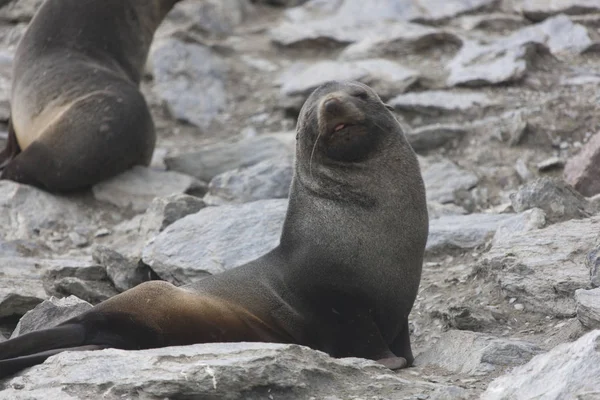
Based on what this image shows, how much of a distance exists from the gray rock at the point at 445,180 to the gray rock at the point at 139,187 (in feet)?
6.69

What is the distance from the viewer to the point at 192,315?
4.84 m

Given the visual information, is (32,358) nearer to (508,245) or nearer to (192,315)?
(192,315)

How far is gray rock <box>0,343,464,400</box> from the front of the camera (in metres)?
3.90

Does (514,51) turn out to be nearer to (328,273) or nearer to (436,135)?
(436,135)

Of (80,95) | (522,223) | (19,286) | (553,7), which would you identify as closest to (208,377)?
(19,286)

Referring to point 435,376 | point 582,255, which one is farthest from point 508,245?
point 435,376

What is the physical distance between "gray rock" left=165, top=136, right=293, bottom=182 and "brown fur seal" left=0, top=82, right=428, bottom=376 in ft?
12.7

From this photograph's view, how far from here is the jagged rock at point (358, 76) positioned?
10398mm

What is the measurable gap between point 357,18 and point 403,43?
4.59 ft

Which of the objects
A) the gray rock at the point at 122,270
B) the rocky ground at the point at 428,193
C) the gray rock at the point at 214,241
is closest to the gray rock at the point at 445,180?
the rocky ground at the point at 428,193

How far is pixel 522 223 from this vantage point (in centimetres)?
650

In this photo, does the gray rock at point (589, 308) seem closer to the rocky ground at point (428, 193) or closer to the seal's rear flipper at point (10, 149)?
the rocky ground at point (428, 193)

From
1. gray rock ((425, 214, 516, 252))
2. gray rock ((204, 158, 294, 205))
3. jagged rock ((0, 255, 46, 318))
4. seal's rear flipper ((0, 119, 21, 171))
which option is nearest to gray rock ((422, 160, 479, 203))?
gray rock ((204, 158, 294, 205))

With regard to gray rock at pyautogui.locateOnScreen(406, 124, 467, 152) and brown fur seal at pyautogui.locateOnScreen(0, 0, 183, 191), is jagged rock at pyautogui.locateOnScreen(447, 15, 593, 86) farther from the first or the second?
brown fur seal at pyautogui.locateOnScreen(0, 0, 183, 191)
